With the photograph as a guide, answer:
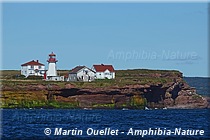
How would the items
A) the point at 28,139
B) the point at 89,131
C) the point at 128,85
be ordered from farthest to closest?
1. the point at 128,85
2. the point at 89,131
3. the point at 28,139

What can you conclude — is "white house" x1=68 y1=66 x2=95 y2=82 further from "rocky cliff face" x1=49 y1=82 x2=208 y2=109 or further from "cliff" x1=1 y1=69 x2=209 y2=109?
"rocky cliff face" x1=49 y1=82 x2=208 y2=109

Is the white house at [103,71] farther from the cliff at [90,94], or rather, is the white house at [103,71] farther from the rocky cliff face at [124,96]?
the rocky cliff face at [124,96]

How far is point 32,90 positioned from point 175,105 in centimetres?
2961

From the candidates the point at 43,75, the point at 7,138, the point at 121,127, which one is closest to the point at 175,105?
the point at 43,75

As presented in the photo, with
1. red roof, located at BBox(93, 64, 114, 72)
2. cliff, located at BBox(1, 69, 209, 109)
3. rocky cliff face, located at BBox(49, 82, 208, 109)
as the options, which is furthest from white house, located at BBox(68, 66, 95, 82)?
rocky cliff face, located at BBox(49, 82, 208, 109)

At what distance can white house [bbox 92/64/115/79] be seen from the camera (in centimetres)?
10793

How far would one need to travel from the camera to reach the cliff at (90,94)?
85125mm

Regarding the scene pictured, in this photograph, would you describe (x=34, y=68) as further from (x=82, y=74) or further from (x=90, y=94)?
(x=90, y=94)

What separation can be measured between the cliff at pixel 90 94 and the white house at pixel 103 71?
1315 centimetres

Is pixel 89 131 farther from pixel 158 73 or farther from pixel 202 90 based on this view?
pixel 202 90

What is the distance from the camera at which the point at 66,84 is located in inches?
3511

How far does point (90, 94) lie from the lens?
A: 89.4m

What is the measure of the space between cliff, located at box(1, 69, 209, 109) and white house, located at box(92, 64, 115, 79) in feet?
43.2

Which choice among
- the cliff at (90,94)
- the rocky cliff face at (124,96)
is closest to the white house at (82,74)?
the cliff at (90,94)
